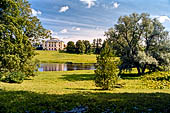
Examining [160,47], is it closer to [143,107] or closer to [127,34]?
[127,34]

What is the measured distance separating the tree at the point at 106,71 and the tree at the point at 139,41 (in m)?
11.4

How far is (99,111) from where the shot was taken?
20.7ft

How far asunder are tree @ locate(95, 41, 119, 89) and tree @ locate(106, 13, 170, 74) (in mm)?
11357

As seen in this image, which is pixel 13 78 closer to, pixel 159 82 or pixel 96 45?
pixel 159 82

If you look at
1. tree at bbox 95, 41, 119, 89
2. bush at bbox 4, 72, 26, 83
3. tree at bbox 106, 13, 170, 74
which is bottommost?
bush at bbox 4, 72, 26, 83

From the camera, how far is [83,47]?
113500mm

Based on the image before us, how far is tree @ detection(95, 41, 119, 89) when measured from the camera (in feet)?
44.3

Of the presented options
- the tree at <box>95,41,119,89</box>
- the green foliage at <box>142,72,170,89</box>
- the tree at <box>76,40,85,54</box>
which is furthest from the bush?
the tree at <box>76,40,85,54</box>

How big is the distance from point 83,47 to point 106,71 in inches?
3953

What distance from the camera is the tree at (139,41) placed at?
2434cm

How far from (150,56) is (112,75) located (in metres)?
14.0

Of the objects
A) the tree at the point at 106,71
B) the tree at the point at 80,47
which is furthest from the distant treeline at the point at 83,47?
the tree at the point at 106,71

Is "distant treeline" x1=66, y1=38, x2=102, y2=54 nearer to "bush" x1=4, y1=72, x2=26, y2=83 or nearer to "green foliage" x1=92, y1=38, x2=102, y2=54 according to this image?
"green foliage" x1=92, y1=38, x2=102, y2=54

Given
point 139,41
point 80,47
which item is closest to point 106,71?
point 139,41
